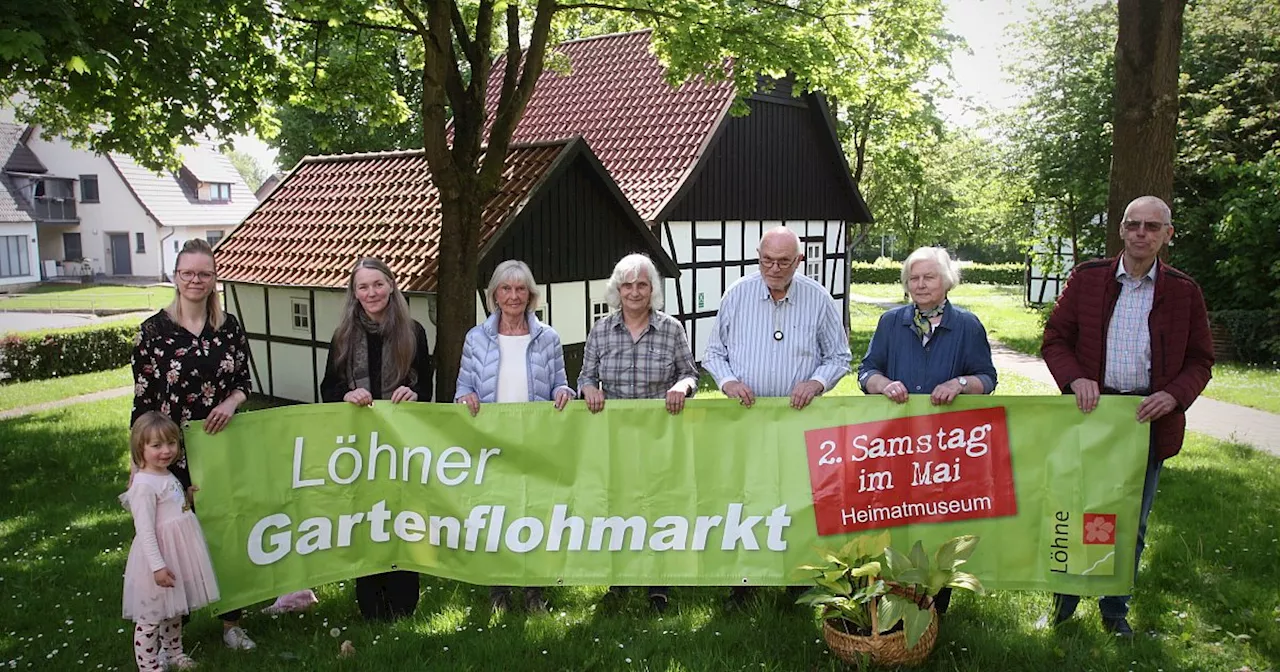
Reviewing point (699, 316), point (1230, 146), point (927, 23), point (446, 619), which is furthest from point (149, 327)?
point (1230, 146)

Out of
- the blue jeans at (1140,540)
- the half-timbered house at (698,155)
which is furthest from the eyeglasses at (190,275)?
the half-timbered house at (698,155)

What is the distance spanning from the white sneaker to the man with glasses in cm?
258

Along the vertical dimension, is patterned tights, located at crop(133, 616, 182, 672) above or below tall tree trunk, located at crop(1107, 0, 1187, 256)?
below

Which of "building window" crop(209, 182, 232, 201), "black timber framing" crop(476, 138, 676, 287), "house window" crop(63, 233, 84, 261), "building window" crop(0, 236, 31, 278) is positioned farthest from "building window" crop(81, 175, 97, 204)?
"black timber framing" crop(476, 138, 676, 287)

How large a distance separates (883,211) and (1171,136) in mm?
38004

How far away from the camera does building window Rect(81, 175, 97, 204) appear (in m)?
47.1

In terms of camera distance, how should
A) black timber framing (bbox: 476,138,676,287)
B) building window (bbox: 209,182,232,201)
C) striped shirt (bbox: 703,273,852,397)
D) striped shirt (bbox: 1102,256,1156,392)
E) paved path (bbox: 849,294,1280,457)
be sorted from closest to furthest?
striped shirt (bbox: 1102,256,1156,392), striped shirt (bbox: 703,273,852,397), paved path (bbox: 849,294,1280,457), black timber framing (bbox: 476,138,676,287), building window (bbox: 209,182,232,201)

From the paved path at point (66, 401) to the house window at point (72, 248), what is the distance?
36035 millimetres

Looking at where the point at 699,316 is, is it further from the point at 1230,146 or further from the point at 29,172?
the point at 29,172

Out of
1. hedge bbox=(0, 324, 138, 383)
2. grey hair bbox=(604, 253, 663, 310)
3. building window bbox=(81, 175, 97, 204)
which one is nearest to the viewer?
grey hair bbox=(604, 253, 663, 310)

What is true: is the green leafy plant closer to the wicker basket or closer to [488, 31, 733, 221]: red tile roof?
the wicker basket

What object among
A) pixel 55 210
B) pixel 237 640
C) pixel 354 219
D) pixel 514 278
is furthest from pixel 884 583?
pixel 55 210

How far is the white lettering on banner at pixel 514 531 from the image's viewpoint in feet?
15.8

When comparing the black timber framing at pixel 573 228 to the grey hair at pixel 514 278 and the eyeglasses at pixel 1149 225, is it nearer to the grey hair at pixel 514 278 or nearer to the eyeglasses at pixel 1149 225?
the grey hair at pixel 514 278
